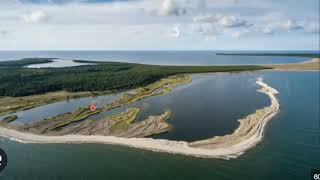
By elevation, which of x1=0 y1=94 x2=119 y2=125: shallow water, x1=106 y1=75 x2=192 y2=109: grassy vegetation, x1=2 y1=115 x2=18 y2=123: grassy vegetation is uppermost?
x1=106 y1=75 x2=192 y2=109: grassy vegetation

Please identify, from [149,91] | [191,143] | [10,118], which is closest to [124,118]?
[191,143]

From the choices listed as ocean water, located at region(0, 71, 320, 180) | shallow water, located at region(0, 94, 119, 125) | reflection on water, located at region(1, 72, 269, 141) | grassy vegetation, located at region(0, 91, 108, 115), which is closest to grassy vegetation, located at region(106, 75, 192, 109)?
reflection on water, located at region(1, 72, 269, 141)

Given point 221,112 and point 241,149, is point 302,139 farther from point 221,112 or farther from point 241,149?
point 221,112

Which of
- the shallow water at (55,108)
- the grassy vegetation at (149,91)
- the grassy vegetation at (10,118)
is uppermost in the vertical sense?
the grassy vegetation at (149,91)

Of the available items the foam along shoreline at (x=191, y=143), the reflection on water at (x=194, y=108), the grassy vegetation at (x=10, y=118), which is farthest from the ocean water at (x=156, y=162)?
the grassy vegetation at (x=10, y=118)

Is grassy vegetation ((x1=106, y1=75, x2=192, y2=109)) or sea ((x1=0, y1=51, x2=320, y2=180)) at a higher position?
grassy vegetation ((x1=106, y1=75, x2=192, y2=109))

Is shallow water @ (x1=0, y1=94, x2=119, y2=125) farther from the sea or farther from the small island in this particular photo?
the small island

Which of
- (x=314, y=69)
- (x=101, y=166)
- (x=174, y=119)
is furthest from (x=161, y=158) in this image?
(x=314, y=69)

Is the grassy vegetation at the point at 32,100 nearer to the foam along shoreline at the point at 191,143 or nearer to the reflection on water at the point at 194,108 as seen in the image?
the reflection on water at the point at 194,108
